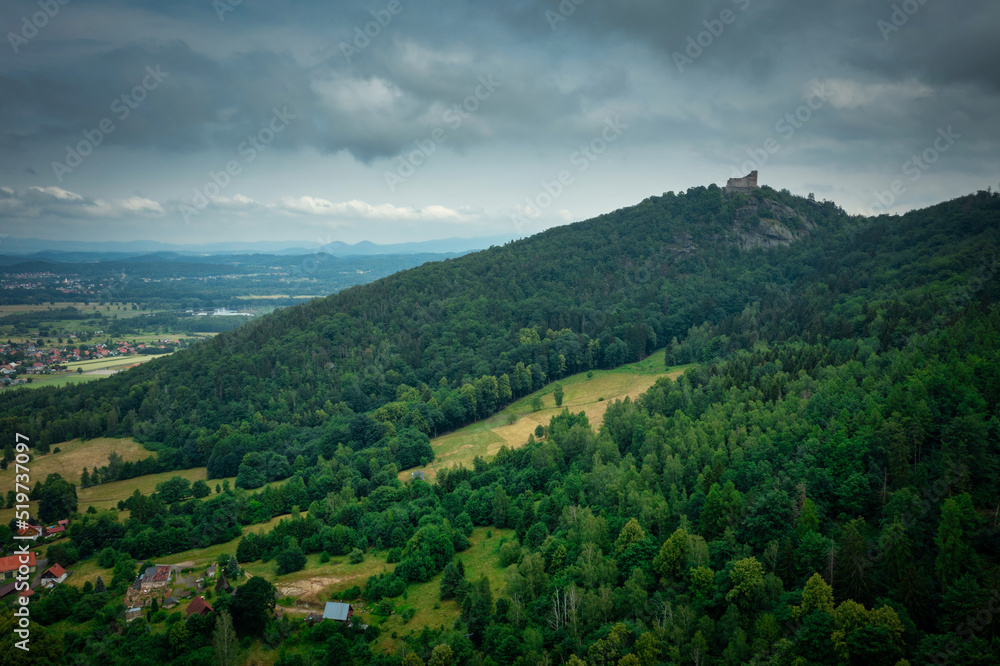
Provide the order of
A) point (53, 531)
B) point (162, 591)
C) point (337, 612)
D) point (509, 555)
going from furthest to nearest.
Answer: point (53, 531) < point (509, 555) < point (162, 591) < point (337, 612)

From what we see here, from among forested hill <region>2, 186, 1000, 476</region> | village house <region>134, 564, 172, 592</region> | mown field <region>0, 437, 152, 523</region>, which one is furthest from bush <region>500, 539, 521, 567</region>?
mown field <region>0, 437, 152, 523</region>

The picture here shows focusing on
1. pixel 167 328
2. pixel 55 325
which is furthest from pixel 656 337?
pixel 55 325

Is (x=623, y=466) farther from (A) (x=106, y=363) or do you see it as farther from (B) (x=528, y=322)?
(A) (x=106, y=363)

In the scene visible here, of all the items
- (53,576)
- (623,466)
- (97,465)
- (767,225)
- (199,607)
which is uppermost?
(767,225)

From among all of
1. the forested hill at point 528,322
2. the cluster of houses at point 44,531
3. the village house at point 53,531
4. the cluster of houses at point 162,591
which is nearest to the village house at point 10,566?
the cluster of houses at point 44,531

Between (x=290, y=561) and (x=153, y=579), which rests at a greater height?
(x=153, y=579)

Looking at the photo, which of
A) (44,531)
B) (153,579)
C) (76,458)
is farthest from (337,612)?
(76,458)

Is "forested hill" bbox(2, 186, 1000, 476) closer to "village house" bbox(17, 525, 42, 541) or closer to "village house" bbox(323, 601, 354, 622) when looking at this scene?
"village house" bbox(17, 525, 42, 541)

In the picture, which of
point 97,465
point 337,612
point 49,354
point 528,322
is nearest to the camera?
point 337,612
